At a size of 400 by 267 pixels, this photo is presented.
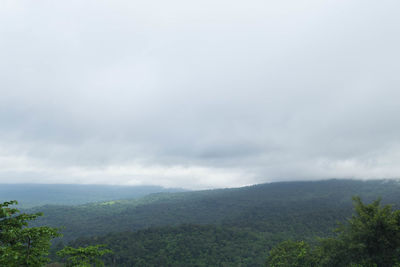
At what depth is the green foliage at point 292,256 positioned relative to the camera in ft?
185

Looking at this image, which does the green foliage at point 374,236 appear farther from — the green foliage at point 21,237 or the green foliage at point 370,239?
the green foliage at point 21,237

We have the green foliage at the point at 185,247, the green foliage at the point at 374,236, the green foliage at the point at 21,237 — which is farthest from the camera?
the green foliage at the point at 185,247

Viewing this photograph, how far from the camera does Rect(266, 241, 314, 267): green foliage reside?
2225 inches

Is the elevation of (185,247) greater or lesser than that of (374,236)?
lesser

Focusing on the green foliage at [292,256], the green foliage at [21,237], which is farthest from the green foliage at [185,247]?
the green foliage at [21,237]

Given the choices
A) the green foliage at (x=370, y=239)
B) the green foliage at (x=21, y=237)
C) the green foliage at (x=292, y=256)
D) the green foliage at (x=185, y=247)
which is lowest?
the green foliage at (x=185, y=247)

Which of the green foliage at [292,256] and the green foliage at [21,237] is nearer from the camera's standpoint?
the green foliage at [21,237]

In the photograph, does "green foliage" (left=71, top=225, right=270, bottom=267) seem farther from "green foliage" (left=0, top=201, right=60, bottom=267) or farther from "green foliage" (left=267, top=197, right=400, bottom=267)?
"green foliage" (left=0, top=201, right=60, bottom=267)

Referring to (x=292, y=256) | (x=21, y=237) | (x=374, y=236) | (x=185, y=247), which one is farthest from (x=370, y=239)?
(x=185, y=247)

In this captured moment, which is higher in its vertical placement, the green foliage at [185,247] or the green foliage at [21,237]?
the green foliage at [21,237]

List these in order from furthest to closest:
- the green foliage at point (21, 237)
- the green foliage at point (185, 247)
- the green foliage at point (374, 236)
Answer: the green foliage at point (185, 247), the green foliage at point (374, 236), the green foliage at point (21, 237)

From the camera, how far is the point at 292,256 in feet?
197

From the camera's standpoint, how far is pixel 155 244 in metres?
154

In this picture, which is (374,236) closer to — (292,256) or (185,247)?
(292,256)
